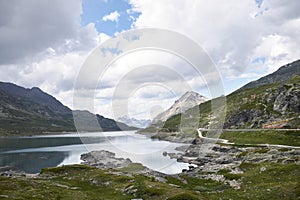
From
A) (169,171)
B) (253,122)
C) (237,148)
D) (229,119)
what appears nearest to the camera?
(169,171)

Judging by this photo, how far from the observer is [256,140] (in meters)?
119

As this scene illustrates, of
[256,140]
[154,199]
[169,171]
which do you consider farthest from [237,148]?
[154,199]

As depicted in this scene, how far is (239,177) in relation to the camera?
184 ft

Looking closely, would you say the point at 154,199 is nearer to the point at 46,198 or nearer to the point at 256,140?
the point at 46,198

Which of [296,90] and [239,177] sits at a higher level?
[296,90]

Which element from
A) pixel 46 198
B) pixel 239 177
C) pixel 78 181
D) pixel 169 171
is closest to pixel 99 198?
pixel 46 198

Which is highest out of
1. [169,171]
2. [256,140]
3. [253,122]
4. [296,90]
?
[296,90]

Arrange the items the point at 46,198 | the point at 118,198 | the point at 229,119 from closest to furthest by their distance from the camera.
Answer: the point at 46,198
the point at 118,198
the point at 229,119

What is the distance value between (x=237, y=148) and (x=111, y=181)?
2749 inches

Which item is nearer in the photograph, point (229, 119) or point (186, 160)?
point (186, 160)

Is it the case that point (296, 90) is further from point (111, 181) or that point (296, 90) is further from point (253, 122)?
point (111, 181)

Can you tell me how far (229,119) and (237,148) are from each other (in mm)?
83764

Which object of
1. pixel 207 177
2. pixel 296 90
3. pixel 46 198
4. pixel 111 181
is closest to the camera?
pixel 46 198

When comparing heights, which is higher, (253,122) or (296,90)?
(296,90)
